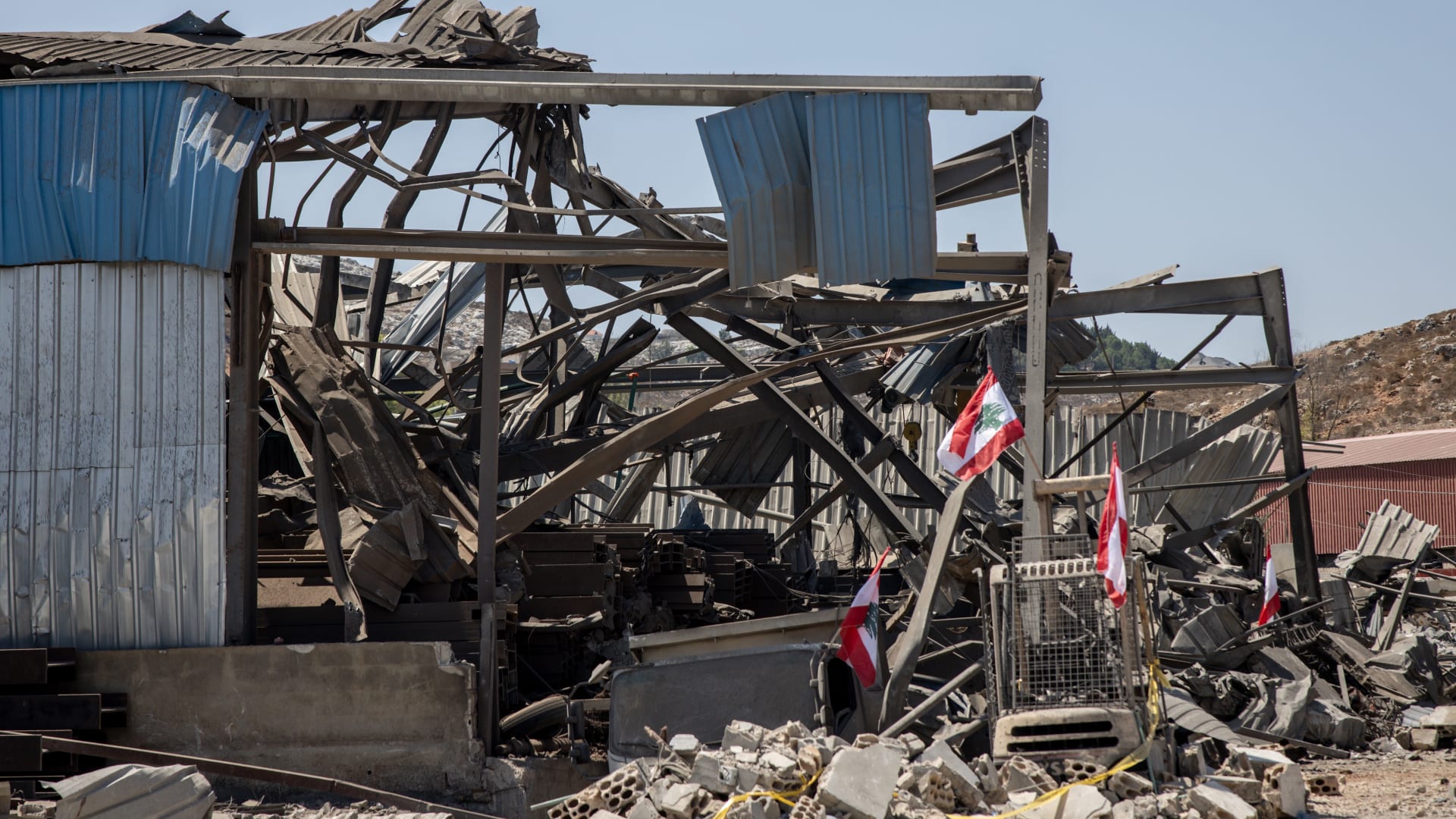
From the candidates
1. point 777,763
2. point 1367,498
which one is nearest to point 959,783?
point 777,763

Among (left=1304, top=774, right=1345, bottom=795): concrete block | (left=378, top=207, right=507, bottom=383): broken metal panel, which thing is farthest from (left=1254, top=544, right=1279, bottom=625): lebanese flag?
(left=378, top=207, right=507, bottom=383): broken metal panel

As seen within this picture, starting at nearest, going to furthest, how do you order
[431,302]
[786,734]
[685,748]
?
[685,748]
[786,734]
[431,302]

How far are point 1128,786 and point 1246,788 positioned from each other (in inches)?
37.1

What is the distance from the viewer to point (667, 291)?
46.6ft

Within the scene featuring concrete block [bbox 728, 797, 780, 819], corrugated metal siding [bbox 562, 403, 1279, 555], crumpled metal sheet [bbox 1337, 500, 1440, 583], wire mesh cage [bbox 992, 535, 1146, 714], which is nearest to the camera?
concrete block [bbox 728, 797, 780, 819]

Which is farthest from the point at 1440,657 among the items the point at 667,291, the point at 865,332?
the point at 667,291

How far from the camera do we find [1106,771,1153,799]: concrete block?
8969 millimetres

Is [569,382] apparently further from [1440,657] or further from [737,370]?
[1440,657]

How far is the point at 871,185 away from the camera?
459 inches

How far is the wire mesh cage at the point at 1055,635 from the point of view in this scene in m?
9.89

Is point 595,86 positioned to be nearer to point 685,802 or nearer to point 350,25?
point 350,25

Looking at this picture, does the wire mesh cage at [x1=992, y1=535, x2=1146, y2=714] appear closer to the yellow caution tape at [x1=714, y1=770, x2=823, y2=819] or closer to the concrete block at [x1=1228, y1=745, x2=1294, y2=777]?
the concrete block at [x1=1228, y1=745, x2=1294, y2=777]

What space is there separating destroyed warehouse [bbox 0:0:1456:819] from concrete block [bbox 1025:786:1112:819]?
4cm

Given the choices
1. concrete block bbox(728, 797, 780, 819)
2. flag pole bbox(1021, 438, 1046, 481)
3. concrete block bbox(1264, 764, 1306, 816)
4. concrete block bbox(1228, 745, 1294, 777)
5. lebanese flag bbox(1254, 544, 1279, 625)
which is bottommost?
concrete block bbox(1264, 764, 1306, 816)
